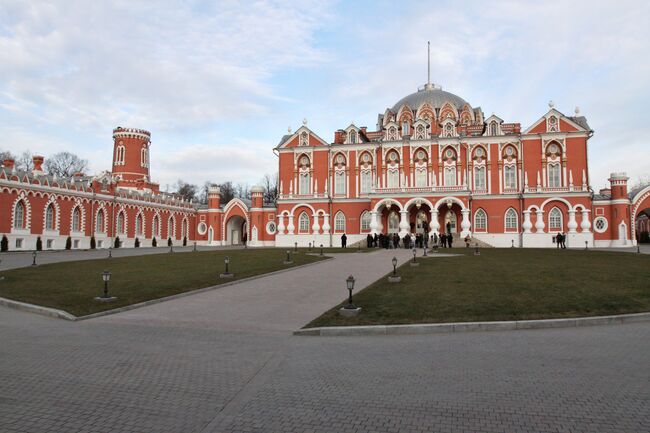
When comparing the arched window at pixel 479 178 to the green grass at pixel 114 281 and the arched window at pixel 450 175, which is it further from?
the green grass at pixel 114 281

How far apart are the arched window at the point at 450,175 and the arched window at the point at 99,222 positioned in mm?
36796

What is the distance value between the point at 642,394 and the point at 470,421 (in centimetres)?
265

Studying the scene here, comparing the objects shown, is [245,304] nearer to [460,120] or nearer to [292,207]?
[292,207]

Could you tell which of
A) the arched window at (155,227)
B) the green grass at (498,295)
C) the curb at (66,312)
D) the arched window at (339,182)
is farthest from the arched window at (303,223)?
the curb at (66,312)

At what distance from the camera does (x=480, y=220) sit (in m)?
49.1

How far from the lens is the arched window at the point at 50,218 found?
148ft

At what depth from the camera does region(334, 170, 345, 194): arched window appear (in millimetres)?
53500

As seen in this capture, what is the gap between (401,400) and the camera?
6.29 meters

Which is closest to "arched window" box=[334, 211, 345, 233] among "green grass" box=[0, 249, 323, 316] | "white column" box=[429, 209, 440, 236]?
"white column" box=[429, 209, 440, 236]

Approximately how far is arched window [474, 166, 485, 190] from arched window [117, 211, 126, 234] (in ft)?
127

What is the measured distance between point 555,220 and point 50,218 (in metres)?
48.3

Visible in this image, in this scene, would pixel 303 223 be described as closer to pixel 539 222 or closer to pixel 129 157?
pixel 539 222

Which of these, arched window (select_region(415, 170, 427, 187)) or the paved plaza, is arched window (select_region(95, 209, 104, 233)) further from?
the paved plaza

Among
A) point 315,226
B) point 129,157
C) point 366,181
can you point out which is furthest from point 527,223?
point 129,157
